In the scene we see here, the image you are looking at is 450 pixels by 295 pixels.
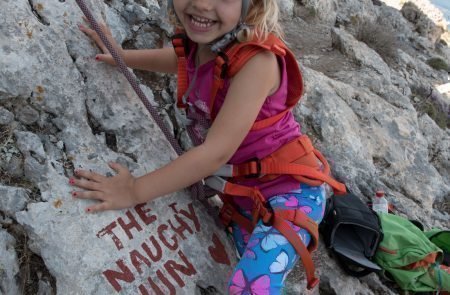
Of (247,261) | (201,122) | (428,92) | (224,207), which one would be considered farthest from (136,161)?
(428,92)

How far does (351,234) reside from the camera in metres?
3.87

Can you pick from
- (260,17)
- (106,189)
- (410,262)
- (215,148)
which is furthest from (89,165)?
(410,262)

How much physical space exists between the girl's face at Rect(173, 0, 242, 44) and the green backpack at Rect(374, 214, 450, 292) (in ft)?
7.23

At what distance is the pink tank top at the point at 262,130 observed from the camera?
299 cm

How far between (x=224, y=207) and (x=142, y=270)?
90 centimetres

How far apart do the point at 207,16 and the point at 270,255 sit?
1510mm

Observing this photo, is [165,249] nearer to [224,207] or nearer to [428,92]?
[224,207]

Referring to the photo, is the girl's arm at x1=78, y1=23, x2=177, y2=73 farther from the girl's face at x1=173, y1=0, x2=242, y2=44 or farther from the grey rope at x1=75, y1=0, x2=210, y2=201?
the girl's face at x1=173, y1=0, x2=242, y2=44

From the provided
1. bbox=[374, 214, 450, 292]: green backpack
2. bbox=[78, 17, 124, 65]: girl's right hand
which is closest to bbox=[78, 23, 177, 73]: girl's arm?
bbox=[78, 17, 124, 65]: girl's right hand

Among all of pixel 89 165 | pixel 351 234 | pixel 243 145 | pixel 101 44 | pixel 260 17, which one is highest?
pixel 260 17

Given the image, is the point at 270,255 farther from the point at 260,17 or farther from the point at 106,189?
the point at 260,17

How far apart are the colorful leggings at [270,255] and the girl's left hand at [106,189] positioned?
0.81m

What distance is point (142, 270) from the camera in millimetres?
2783

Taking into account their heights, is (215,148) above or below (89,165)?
above
